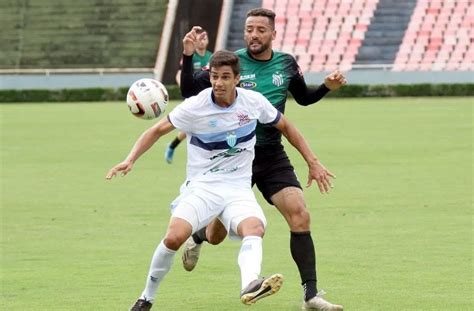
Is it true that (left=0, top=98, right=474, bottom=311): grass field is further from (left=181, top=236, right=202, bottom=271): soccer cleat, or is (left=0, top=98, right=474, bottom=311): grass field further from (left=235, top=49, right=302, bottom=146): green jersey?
(left=235, top=49, right=302, bottom=146): green jersey

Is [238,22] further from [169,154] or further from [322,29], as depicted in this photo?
[169,154]

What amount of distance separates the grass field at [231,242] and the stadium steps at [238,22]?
939 inches

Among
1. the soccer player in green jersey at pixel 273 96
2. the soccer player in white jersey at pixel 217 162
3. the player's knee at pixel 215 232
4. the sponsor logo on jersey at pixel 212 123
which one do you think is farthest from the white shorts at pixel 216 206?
the player's knee at pixel 215 232

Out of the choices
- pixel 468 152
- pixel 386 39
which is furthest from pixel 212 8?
pixel 468 152

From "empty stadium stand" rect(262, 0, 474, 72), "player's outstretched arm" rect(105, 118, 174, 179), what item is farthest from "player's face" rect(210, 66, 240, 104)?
"empty stadium stand" rect(262, 0, 474, 72)

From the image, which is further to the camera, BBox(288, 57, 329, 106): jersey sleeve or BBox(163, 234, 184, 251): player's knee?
BBox(288, 57, 329, 106): jersey sleeve

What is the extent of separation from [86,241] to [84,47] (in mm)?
39358

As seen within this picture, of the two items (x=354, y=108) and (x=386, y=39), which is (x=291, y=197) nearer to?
(x=354, y=108)

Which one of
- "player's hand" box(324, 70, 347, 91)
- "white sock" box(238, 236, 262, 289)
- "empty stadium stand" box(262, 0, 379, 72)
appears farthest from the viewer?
"empty stadium stand" box(262, 0, 379, 72)

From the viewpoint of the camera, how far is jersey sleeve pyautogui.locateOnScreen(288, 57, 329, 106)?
10.2 meters

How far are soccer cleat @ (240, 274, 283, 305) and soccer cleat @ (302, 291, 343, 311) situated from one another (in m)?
0.86

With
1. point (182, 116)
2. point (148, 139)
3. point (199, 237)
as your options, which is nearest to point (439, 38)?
point (199, 237)

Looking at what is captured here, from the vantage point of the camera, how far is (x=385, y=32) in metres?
49.5

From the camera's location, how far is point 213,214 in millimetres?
9094
